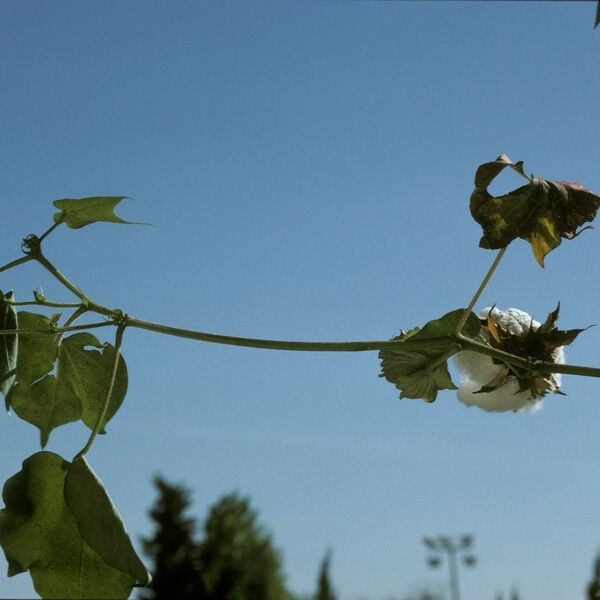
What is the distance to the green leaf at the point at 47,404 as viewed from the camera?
822mm

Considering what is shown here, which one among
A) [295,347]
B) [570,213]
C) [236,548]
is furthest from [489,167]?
[236,548]

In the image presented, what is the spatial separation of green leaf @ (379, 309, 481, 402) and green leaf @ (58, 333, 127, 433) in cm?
20

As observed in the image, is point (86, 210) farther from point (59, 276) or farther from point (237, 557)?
point (237, 557)

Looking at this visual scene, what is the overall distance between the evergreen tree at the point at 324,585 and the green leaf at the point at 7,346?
13763 millimetres

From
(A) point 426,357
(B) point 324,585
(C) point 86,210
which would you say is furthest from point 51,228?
(B) point 324,585

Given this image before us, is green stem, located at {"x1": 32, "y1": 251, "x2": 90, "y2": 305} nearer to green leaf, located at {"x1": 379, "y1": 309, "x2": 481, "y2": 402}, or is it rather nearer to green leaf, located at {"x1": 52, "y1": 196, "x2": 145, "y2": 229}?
green leaf, located at {"x1": 52, "y1": 196, "x2": 145, "y2": 229}

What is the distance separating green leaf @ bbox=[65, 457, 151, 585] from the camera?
0.68 metres

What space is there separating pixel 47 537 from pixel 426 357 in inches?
11.8

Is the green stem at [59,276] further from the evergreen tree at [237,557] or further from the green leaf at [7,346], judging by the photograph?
the evergreen tree at [237,557]

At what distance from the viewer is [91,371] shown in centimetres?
81

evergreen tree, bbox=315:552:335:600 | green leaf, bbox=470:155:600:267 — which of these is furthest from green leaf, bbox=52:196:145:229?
evergreen tree, bbox=315:552:335:600

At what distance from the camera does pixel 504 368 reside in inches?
29.6

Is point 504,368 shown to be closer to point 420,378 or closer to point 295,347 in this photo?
point 420,378

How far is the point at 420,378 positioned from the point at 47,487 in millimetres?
277
